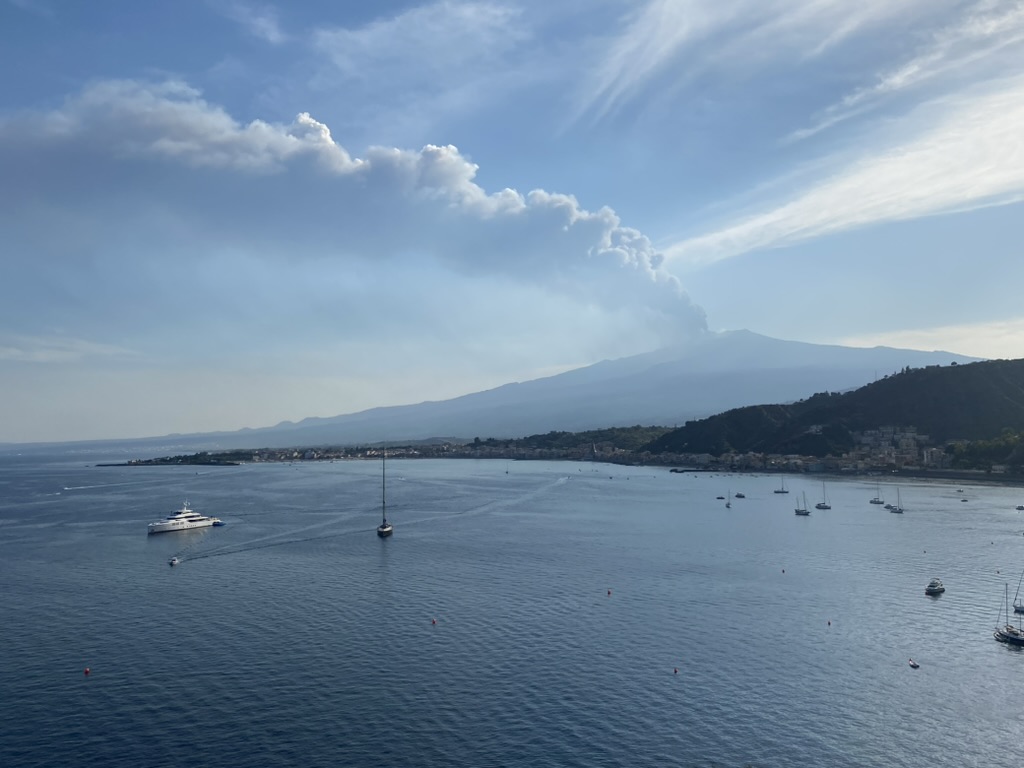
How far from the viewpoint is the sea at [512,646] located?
14.9 meters

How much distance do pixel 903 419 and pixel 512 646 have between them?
84.9m

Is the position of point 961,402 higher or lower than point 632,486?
higher

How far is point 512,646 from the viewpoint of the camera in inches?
813

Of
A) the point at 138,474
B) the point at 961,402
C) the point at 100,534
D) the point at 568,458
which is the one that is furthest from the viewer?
the point at 568,458

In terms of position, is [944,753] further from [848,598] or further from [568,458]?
[568,458]

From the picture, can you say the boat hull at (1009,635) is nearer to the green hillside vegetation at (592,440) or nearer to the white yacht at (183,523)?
the white yacht at (183,523)

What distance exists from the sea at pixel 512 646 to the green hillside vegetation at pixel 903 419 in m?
43.3

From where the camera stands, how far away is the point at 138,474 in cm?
10412

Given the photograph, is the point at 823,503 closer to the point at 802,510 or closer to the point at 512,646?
the point at 802,510

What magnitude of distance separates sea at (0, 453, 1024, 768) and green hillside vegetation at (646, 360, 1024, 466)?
4330 centimetres

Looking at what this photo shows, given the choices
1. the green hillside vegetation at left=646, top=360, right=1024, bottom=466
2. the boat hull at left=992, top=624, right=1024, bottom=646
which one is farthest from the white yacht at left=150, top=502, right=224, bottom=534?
the green hillside vegetation at left=646, top=360, right=1024, bottom=466

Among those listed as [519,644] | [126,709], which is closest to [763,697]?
[519,644]

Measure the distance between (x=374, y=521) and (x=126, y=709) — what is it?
31.5 metres

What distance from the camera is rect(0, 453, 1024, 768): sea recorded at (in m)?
14.9
